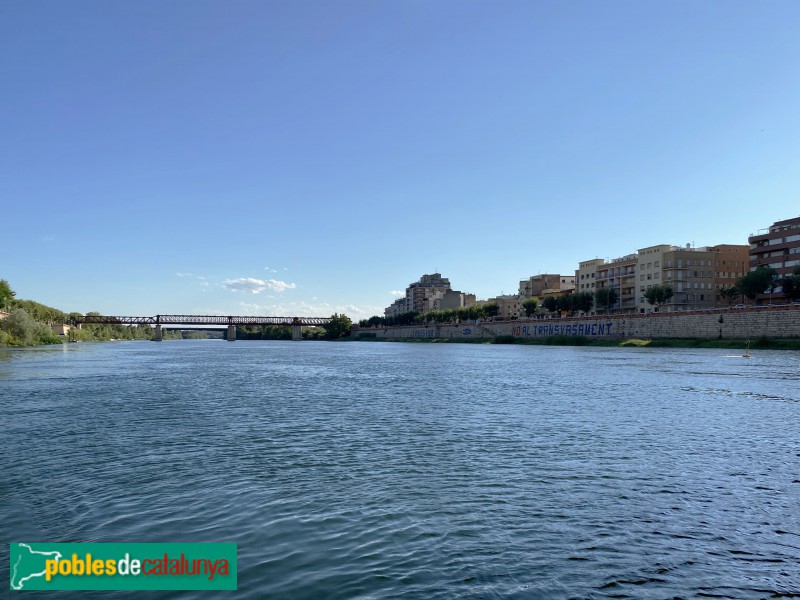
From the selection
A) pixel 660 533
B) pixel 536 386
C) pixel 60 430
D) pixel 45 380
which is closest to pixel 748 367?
pixel 536 386

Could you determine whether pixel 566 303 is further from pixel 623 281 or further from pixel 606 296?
pixel 623 281

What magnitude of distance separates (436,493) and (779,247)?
15032 cm

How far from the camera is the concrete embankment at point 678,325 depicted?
94.7 m

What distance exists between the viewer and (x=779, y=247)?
13600 cm

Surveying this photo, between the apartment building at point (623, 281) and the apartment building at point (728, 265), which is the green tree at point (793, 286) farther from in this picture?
the apartment building at point (623, 281)

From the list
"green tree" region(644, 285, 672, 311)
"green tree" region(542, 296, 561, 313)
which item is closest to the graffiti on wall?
"green tree" region(542, 296, 561, 313)

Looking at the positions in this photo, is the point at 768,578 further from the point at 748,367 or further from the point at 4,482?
the point at 748,367

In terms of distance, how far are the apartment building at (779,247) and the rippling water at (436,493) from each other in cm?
12170

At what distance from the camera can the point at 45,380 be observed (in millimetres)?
49188

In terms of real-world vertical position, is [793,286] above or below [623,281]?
below

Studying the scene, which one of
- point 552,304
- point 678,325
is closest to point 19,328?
point 678,325

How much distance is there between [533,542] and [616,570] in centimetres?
176

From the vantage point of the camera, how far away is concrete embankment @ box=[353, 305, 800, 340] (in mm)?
94688

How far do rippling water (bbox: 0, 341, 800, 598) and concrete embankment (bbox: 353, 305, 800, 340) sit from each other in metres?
74.1
